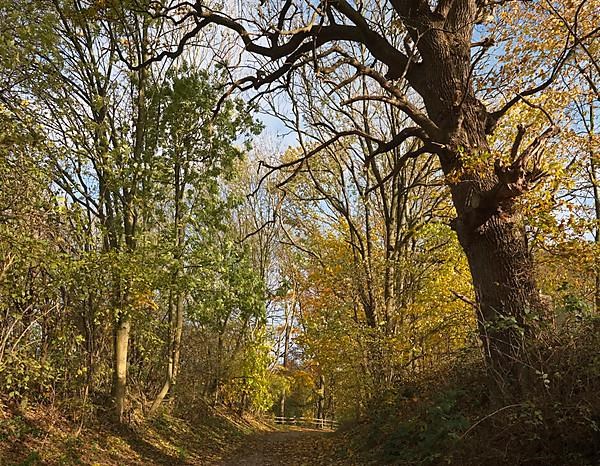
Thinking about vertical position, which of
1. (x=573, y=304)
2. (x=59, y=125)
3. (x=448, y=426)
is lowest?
(x=448, y=426)

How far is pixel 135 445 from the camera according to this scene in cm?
1039

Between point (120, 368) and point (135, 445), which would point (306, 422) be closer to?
point (135, 445)

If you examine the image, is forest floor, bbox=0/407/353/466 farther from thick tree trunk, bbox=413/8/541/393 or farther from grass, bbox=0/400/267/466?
thick tree trunk, bbox=413/8/541/393

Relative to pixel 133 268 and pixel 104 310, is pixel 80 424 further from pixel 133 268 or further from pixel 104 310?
pixel 133 268

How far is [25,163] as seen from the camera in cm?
664

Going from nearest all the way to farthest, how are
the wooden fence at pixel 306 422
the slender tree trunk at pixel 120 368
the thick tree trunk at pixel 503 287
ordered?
the thick tree trunk at pixel 503 287 → the slender tree trunk at pixel 120 368 → the wooden fence at pixel 306 422

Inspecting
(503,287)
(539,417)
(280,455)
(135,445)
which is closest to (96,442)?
(135,445)

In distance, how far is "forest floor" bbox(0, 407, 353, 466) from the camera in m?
7.61

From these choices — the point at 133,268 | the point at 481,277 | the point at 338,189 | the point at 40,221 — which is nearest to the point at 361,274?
the point at 338,189

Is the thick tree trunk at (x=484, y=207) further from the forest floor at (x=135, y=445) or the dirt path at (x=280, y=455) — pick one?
the dirt path at (x=280, y=455)

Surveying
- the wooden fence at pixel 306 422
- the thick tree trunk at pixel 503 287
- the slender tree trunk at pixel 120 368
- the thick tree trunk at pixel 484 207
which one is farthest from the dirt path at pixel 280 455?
the wooden fence at pixel 306 422

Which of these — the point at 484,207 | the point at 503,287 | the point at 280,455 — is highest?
the point at 484,207

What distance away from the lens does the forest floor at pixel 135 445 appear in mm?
7609

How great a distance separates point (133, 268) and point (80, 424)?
3.41 m
